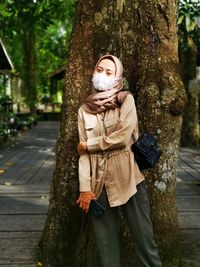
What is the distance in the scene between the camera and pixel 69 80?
4266 mm

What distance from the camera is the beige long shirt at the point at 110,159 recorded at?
3.44 meters

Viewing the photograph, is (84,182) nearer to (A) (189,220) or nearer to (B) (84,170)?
(B) (84,170)

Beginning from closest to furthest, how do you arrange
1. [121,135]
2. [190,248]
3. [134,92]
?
[121,135] → [134,92] → [190,248]

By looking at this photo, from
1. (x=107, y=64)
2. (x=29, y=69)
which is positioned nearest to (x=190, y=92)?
(x=107, y=64)

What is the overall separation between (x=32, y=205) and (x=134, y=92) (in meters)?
3.26

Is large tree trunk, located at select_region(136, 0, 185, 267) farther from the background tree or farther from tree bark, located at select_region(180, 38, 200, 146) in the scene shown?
tree bark, located at select_region(180, 38, 200, 146)

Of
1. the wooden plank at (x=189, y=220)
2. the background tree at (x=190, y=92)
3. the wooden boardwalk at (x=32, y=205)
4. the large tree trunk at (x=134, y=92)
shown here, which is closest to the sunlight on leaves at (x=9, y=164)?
the wooden boardwalk at (x=32, y=205)

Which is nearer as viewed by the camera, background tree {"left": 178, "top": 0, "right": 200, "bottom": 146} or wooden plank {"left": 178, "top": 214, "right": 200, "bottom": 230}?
wooden plank {"left": 178, "top": 214, "right": 200, "bottom": 230}

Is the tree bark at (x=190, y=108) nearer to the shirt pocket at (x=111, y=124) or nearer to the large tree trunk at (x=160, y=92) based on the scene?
the large tree trunk at (x=160, y=92)

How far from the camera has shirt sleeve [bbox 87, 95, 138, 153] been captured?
3385 mm

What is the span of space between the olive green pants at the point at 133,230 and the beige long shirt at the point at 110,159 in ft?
0.41

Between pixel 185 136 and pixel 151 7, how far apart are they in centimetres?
1146

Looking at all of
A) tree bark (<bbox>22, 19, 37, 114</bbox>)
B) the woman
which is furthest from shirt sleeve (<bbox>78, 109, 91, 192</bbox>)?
tree bark (<bbox>22, 19, 37, 114</bbox>)

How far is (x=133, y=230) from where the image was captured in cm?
360
